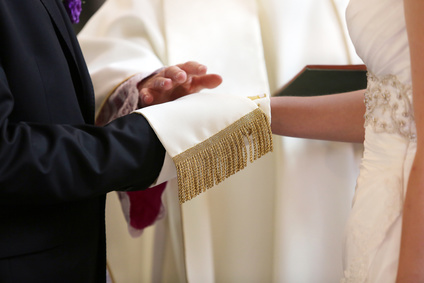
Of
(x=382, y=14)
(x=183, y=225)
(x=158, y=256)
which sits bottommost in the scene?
(x=158, y=256)

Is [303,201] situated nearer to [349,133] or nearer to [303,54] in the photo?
[349,133]

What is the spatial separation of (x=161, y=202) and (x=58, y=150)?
0.68 metres

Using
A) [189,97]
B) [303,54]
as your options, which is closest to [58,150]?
[189,97]

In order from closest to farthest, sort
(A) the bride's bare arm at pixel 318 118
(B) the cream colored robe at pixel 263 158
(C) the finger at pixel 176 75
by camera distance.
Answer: (C) the finger at pixel 176 75
(A) the bride's bare arm at pixel 318 118
(B) the cream colored robe at pixel 263 158

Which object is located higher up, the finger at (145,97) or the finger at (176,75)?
the finger at (176,75)

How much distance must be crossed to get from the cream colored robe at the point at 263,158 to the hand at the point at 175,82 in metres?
0.17

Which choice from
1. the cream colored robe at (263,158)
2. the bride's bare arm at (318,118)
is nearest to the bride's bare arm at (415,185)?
the bride's bare arm at (318,118)

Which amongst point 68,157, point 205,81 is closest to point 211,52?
point 205,81

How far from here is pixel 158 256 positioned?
5.49 feet

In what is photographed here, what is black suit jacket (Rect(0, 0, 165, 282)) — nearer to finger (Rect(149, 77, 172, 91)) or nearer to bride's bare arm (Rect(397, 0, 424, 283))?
finger (Rect(149, 77, 172, 91))

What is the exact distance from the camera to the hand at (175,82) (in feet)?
3.70

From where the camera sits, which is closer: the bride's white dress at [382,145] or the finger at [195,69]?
the bride's white dress at [382,145]

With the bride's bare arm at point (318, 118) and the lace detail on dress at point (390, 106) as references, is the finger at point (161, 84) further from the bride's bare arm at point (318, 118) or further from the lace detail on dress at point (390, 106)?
the lace detail on dress at point (390, 106)

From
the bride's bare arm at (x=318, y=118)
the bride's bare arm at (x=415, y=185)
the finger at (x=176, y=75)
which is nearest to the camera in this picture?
the bride's bare arm at (x=415, y=185)
